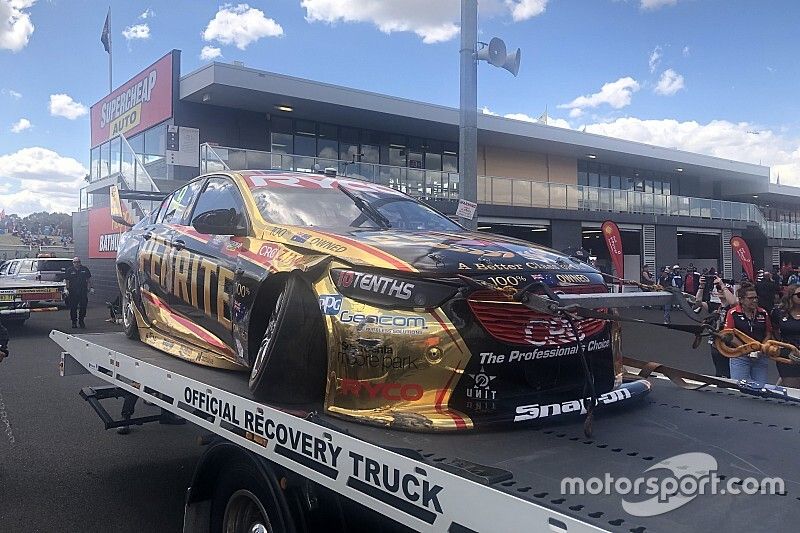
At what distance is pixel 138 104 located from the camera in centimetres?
2408

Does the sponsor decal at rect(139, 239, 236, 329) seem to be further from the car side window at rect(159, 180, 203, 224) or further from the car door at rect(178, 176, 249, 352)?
the car side window at rect(159, 180, 203, 224)

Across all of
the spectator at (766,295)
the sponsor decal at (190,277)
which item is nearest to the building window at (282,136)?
the spectator at (766,295)

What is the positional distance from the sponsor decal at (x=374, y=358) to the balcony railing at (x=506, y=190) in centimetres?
1105

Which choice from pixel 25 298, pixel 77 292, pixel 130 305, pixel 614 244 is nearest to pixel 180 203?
pixel 130 305

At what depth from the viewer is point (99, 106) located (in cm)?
2919

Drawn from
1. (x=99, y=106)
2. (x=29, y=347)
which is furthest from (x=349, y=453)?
(x=99, y=106)

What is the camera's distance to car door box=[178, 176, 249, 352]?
4266 millimetres

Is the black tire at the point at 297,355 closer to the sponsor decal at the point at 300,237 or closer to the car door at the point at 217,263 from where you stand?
the sponsor decal at the point at 300,237

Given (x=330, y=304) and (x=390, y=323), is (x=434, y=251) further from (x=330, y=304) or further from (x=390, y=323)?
(x=330, y=304)

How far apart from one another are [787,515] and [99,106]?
1246 inches

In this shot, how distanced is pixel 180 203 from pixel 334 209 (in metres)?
1.93

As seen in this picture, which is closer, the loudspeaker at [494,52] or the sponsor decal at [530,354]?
the sponsor decal at [530,354]

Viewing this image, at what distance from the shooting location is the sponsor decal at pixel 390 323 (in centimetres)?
297

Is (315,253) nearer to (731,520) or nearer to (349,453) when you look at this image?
(349,453)
